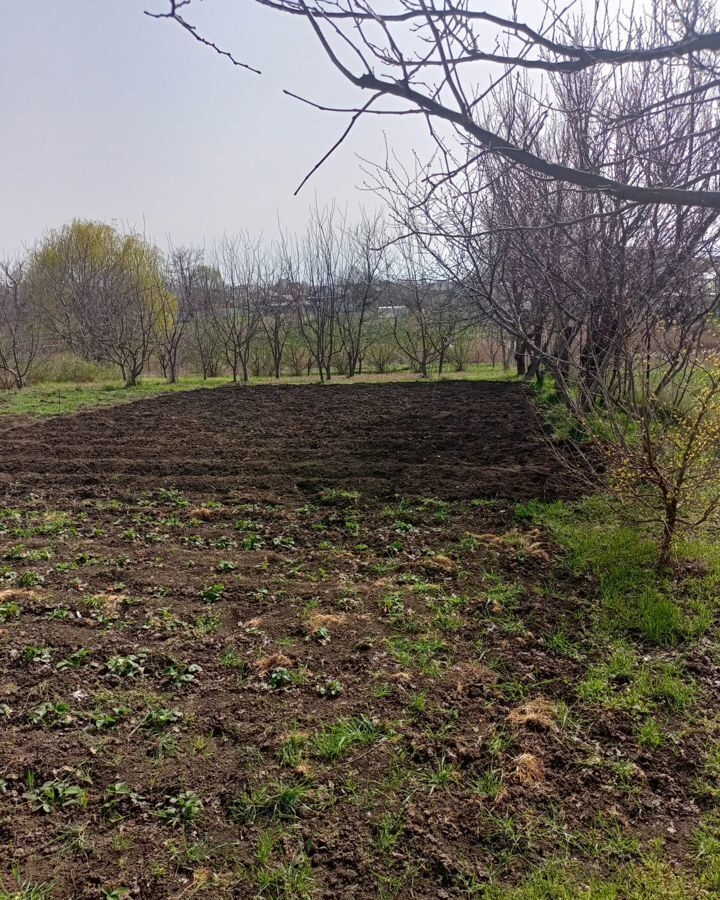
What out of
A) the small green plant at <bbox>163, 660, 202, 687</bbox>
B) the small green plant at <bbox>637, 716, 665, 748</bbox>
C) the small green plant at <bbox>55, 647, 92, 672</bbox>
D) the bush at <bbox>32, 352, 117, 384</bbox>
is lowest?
the small green plant at <bbox>637, 716, 665, 748</bbox>

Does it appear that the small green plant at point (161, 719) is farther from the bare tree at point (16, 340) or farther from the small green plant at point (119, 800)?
the bare tree at point (16, 340)

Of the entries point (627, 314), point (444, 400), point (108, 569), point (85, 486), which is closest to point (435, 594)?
point (108, 569)

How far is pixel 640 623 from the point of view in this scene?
345 cm

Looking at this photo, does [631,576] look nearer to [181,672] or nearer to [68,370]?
[181,672]

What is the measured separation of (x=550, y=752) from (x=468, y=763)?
36cm

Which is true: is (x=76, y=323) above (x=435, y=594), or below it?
above

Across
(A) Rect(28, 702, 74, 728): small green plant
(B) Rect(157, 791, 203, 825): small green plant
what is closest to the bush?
(A) Rect(28, 702, 74, 728): small green plant

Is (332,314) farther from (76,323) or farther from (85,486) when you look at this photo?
(85,486)

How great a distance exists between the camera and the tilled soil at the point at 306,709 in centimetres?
200

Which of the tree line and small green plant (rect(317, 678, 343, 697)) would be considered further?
the tree line

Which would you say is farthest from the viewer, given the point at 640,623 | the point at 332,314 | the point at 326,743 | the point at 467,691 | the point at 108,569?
the point at 332,314

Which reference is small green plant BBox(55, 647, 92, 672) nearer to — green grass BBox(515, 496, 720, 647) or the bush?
green grass BBox(515, 496, 720, 647)

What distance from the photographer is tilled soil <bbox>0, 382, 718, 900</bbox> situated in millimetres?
2000

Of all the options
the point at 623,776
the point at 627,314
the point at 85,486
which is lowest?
the point at 623,776
